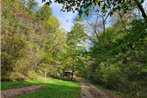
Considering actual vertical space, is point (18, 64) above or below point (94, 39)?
below

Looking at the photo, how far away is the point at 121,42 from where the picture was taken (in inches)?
457

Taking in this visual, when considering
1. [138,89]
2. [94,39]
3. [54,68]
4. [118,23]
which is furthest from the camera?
[54,68]

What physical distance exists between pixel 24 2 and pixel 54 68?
92.3 feet

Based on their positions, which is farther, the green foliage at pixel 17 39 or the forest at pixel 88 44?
the green foliage at pixel 17 39

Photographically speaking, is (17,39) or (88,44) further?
(88,44)

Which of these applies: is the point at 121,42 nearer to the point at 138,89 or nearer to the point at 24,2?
the point at 138,89

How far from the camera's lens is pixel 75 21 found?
6269cm

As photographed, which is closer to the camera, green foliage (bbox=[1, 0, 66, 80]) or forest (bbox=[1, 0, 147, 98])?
forest (bbox=[1, 0, 147, 98])

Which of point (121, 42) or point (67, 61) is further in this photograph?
point (67, 61)

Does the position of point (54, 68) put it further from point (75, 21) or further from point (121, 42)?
point (121, 42)

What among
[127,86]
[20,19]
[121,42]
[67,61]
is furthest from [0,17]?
[67,61]

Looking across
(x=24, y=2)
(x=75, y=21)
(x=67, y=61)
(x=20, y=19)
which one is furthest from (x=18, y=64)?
(x=67, y=61)

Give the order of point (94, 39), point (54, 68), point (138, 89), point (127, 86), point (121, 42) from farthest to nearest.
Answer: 1. point (54, 68)
2. point (94, 39)
3. point (127, 86)
4. point (138, 89)
5. point (121, 42)

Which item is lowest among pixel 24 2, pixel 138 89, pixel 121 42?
pixel 138 89
